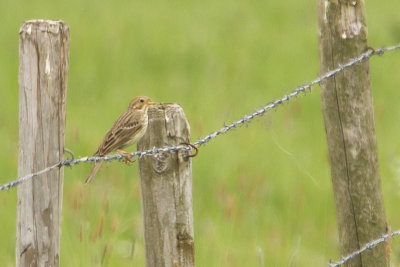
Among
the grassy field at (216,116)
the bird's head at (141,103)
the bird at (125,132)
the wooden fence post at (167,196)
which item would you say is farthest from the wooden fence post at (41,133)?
the bird's head at (141,103)

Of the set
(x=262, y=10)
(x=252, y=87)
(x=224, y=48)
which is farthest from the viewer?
(x=262, y=10)

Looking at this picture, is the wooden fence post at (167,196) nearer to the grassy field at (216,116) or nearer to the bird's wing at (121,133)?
the grassy field at (216,116)

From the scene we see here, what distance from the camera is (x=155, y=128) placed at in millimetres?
4480

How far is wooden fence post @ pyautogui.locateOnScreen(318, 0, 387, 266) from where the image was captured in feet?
15.4

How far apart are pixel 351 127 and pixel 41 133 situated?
65.8 inches

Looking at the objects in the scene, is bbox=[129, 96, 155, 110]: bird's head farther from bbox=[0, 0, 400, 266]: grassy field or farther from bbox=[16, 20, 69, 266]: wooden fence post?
bbox=[16, 20, 69, 266]: wooden fence post

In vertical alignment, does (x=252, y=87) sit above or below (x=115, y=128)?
above

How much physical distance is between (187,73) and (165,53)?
697 mm

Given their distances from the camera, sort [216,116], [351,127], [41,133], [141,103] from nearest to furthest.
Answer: [41,133] → [351,127] → [141,103] → [216,116]

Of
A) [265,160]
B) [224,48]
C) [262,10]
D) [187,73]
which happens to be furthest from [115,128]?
[262,10]

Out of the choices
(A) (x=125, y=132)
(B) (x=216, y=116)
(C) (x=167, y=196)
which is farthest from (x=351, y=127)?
(B) (x=216, y=116)

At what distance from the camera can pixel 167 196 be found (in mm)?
4383

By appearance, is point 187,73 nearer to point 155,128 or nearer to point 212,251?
point 212,251

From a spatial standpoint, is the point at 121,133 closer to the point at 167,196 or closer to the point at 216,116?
the point at 167,196
